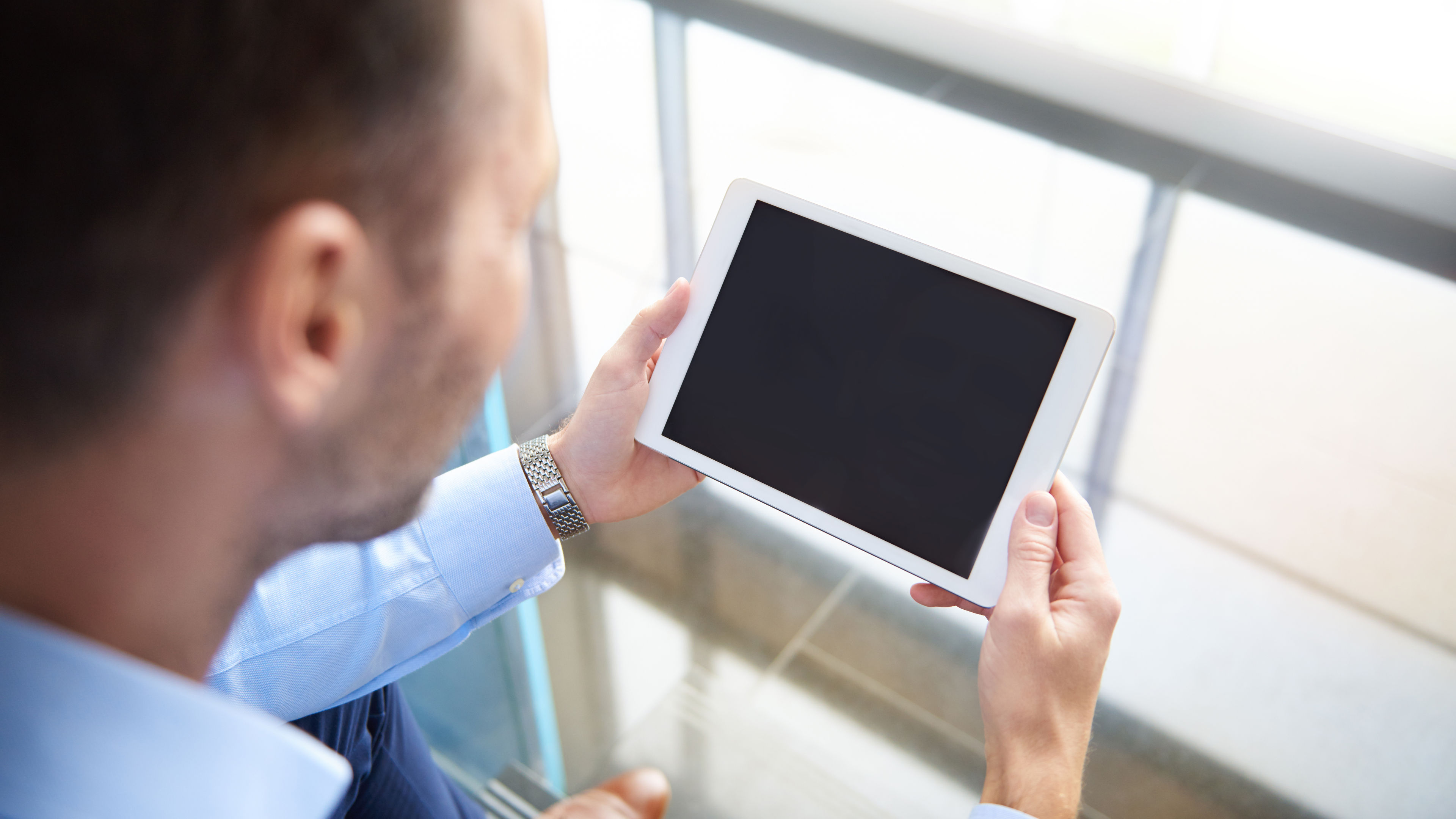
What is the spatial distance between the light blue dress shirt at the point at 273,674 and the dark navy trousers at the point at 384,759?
0.18 ft

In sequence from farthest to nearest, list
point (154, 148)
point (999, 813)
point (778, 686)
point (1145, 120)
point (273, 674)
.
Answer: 1. point (1145, 120)
2. point (778, 686)
3. point (273, 674)
4. point (999, 813)
5. point (154, 148)

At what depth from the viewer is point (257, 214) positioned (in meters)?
0.44

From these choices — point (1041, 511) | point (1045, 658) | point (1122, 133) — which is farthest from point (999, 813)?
point (1122, 133)

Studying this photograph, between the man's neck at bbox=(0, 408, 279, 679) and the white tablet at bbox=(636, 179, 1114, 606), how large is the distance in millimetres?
472

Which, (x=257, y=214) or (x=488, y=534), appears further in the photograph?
(x=488, y=534)

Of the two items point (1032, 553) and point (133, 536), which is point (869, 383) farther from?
point (133, 536)

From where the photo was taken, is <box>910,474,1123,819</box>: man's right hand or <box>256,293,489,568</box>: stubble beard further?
<box>910,474,1123,819</box>: man's right hand

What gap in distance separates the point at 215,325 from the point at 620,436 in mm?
517

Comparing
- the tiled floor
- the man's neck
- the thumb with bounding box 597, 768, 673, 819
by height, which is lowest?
the thumb with bounding box 597, 768, 673, 819

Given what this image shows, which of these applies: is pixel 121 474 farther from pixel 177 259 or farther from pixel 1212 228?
pixel 1212 228

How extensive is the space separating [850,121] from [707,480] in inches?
51.9

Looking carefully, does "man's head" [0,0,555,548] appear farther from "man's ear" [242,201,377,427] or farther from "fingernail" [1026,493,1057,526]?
"fingernail" [1026,493,1057,526]

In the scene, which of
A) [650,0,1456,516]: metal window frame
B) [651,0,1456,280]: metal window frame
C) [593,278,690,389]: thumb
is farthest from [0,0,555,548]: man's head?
[651,0,1456,280]: metal window frame

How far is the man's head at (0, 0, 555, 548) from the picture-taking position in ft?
1.32
